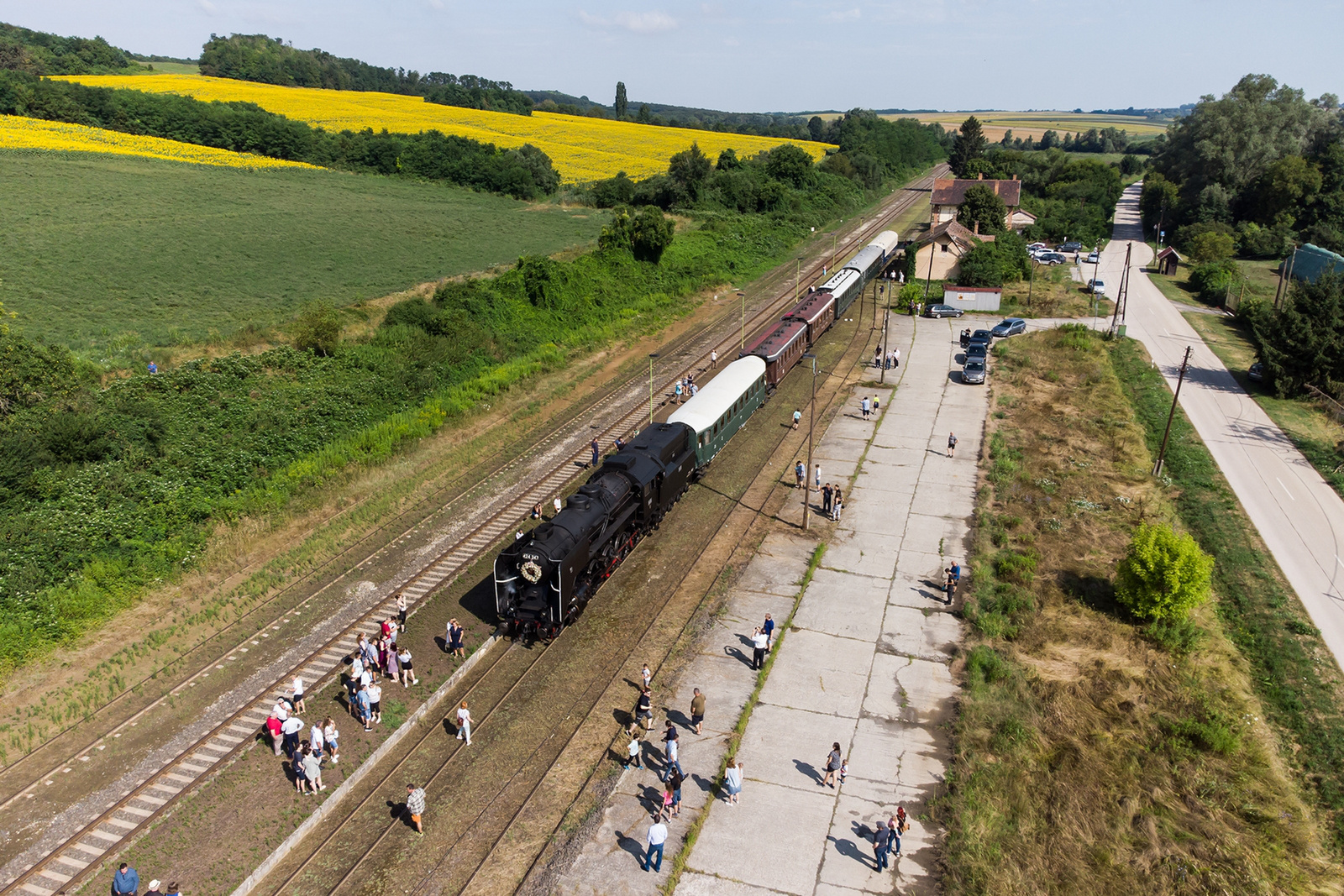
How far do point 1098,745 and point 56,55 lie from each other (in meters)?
182

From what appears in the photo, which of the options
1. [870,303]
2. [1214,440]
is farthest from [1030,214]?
[1214,440]

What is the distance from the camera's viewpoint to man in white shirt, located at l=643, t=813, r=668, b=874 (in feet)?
52.9

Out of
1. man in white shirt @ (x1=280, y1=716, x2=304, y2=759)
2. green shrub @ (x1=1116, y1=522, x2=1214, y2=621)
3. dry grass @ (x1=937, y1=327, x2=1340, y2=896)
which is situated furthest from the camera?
green shrub @ (x1=1116, y1=522, x2=1214, y2=621)

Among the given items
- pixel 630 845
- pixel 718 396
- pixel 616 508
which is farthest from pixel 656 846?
pixel 718 396

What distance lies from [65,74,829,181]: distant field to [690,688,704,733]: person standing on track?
9577 cm

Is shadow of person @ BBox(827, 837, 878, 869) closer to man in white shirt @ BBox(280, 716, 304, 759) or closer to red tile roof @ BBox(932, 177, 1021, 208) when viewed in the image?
man in white shirt @ BBox(280, 716, 304, 759)

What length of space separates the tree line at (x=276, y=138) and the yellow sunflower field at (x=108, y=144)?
64.0 inches

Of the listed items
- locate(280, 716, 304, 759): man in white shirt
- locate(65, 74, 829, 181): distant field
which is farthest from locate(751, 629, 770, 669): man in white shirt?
locate(65, 74, 829, 181): distant field

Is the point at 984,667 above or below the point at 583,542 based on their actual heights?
below

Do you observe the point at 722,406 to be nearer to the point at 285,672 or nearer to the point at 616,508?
the point at 616,508

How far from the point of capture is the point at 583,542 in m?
23.5

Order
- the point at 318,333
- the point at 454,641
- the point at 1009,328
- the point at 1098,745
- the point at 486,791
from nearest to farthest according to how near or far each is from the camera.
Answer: the point at 486,791 → the point at 1098,745 → the point at 454,641 → the point at 318,333 → the point at 1009,328

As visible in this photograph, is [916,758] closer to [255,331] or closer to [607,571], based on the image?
[607,571]

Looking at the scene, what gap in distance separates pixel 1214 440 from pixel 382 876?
138 ft
